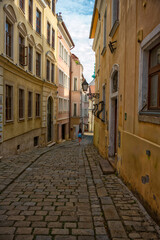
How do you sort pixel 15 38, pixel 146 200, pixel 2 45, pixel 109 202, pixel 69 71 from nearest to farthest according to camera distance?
pixel 146 200 < pixel 109 202 < pixel 2 45 < pixel 15 38 < pixel 69 71

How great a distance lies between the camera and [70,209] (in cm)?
429

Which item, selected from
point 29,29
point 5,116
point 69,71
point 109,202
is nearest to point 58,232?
point 109,202

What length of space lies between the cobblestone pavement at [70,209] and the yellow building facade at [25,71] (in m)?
4.74

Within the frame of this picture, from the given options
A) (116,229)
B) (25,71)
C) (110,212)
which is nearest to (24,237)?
(116,229)

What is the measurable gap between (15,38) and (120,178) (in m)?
9.07

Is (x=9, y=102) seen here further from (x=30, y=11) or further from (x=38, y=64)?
(x=30, y=11)

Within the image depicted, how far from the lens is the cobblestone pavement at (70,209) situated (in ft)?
11.1

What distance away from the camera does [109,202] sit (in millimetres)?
4590

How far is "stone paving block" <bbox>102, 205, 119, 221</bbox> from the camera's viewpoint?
389cm

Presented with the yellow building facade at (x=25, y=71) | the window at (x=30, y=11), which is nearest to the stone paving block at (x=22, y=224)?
the yellow building facade at (x=25, y=71)

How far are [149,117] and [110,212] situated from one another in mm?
1930

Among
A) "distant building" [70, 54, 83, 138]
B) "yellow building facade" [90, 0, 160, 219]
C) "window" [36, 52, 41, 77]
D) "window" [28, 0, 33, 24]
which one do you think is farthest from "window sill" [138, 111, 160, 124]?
"distant building" [70, 54, 83, 138]

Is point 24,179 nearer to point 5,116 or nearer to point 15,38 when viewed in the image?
point 5,116

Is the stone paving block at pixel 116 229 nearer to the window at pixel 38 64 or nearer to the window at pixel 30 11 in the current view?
the window at pixel 30 11
